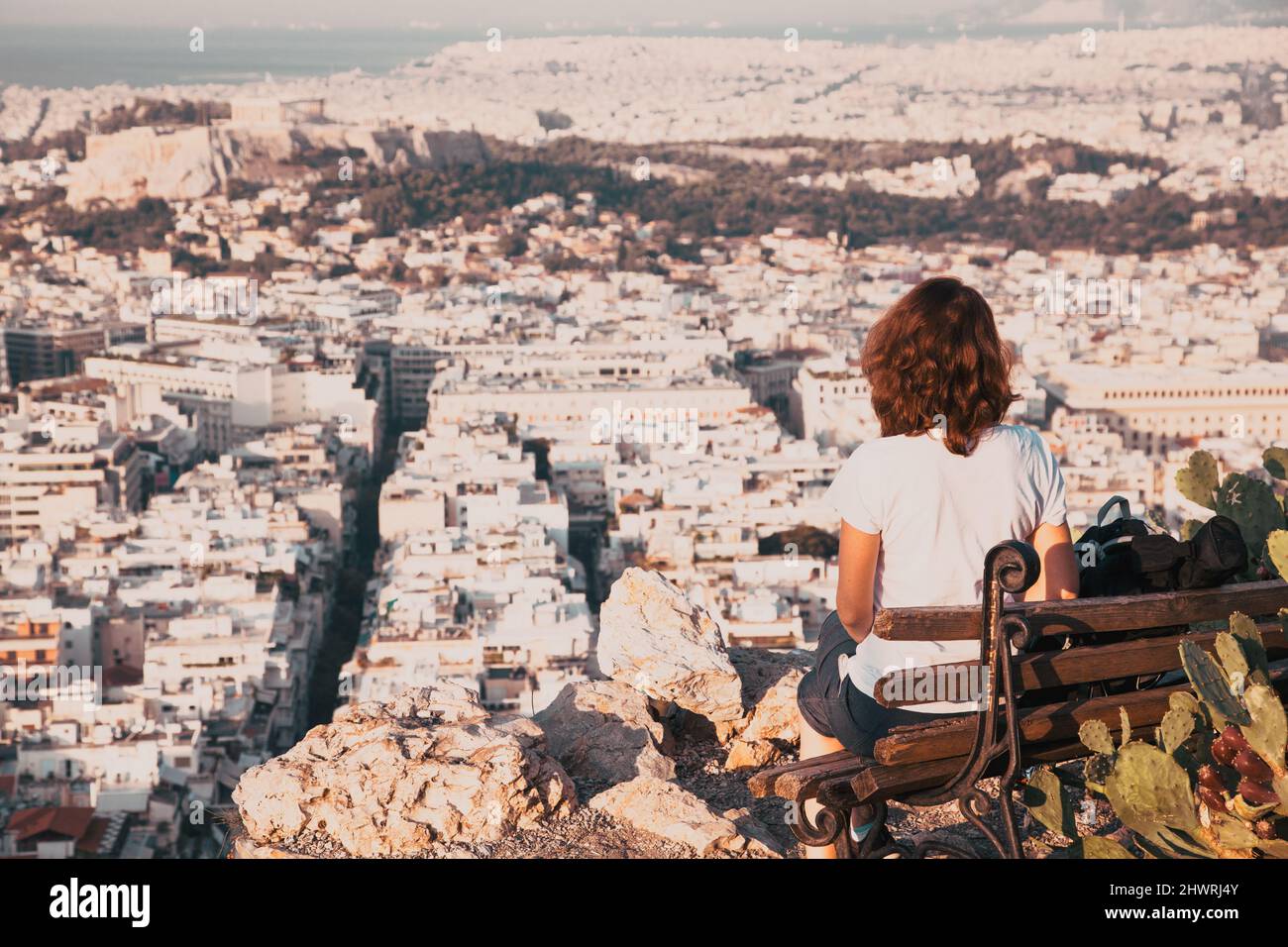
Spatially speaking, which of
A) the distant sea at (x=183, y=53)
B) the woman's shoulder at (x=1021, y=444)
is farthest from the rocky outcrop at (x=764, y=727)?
the distant sea at (x=183, y=53)

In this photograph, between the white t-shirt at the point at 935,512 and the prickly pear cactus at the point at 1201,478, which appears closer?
the white t-shirt at the point at 935,512

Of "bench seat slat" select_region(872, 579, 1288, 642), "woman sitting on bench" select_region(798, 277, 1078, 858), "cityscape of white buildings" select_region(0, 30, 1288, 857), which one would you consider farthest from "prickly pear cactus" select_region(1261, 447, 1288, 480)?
"cityscape of white buildings" select_region(0, 30, 1288, 857)

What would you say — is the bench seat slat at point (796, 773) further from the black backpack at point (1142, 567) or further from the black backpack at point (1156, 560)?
the black backpack at point (1156, 560)

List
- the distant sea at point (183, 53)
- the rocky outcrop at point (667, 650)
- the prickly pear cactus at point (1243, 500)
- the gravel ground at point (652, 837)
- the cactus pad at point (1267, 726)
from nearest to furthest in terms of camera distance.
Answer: the cactus pad at point (1267, 726), the gravel ground at point (652, 837), the prickly pear cactus at point (1243, 500), the rocky outcrop at point (667, 650), the distant sea at point (183, 53)

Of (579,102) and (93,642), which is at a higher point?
(579,102)

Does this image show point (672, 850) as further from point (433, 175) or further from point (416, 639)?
point (433, 175)

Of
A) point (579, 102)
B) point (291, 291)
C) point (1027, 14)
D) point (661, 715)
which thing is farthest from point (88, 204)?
point (661, 715)
